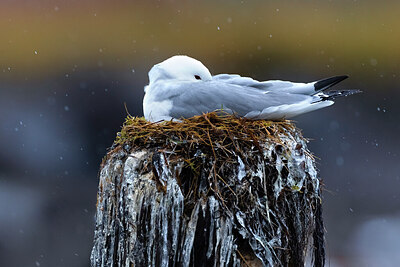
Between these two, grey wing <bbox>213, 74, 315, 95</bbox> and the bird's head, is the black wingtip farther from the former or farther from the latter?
the bird's head

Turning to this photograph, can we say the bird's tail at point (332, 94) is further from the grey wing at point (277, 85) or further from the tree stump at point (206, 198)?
the tree stump at point (206, 198)

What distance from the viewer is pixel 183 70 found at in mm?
3211

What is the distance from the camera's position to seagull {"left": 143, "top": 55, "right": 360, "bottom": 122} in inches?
115

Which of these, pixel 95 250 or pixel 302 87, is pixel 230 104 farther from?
pixel 95 250

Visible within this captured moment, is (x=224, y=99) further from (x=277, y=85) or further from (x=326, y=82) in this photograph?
(x=326, y=82)

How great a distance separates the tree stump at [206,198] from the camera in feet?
7.68

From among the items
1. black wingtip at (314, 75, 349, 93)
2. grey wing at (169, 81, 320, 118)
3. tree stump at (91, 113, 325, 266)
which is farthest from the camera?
black wingtip at (314, 75, 349, 93)

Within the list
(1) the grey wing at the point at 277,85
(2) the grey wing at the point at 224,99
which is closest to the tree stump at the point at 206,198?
(2) the grey wing at the point at 224,99

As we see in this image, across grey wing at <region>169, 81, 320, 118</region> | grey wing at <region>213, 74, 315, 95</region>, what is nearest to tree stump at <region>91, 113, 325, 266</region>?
grey wing at <region>169, 81, 320, 118</region>

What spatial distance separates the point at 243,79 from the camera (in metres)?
3.27

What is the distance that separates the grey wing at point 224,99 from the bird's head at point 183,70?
5.0 inches

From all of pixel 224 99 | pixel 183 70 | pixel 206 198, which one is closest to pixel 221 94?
pixel 224 99

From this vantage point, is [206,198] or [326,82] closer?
[206,198]

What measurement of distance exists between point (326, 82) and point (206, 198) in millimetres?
1306
